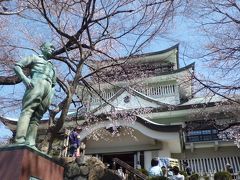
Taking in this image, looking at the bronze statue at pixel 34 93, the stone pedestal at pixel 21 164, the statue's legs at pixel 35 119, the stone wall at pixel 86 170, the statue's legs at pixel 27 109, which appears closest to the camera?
the stone pedestal at pixel 21 164

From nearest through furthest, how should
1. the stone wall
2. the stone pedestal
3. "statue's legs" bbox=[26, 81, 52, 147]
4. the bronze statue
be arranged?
the stone pedestal
the bronze statue
"statue's legs" bbox=[26, 81, 52, 147]
the stone wall

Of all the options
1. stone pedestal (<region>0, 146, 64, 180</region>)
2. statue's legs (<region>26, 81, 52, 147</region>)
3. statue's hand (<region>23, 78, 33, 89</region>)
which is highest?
statue's hand (<region>23, 78, 33, 89</region>)

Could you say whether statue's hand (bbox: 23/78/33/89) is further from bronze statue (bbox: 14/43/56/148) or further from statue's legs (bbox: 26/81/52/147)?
statue's legs (bbox: 26/81/52/147)

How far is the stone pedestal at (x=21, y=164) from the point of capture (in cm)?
420

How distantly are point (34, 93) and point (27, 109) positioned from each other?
0.30 meters

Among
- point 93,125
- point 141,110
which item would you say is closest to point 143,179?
point 93,125

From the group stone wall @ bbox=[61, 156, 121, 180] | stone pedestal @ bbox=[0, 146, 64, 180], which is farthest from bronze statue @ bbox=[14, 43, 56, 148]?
stone wall @ bbox=[61, 156, 121, 180]

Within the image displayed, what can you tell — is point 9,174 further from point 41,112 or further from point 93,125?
point 93,125

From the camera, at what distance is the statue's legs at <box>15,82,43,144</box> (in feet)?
15.5

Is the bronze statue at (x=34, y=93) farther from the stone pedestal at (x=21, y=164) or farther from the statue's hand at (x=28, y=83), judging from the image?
the stone pedestal at (x=21, y=164)

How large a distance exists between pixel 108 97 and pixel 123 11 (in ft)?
36.2

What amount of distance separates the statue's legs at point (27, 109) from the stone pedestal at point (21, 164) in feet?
0.93

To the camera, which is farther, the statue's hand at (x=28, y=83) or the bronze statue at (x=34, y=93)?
the statue's hand at (x=28, y=83)

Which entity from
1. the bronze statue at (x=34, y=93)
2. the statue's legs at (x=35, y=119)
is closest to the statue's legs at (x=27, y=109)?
the bronze statue at (x=34, y=93)
